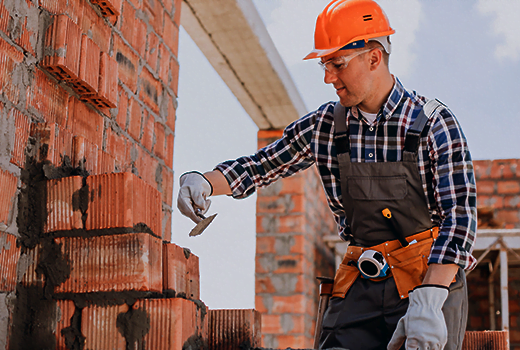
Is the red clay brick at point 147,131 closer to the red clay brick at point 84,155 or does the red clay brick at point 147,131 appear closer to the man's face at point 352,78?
the red clay brick at point 84,155

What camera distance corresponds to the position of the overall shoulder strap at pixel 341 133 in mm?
2223

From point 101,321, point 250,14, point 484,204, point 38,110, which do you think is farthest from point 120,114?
point 484,204

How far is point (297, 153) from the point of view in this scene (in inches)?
96.3

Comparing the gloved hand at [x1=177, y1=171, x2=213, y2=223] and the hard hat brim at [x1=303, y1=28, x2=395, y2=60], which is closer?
the gloved hand at [x1=177, y1=171, x2=213, y2=223]

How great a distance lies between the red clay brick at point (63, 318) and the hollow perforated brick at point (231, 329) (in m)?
0.44

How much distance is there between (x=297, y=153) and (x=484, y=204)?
580 centimetres

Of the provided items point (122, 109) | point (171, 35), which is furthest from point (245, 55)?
point (122, 109)

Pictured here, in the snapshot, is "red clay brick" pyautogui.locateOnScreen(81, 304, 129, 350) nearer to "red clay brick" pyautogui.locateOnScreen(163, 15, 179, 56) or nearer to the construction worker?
the construction worker

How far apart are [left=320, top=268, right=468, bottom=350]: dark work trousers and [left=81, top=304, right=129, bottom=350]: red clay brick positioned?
98 cm

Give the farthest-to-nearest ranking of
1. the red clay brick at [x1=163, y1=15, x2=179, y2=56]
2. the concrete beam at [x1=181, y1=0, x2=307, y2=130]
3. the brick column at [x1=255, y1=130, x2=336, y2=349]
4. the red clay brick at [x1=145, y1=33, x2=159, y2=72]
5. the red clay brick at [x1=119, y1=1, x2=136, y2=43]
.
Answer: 1. the brick column at [x1=255, y1=130, x2=336, y2=349]
2. the concrete beam at [x1=181, y1=0, x2=307, y2=130]
3. the red clay brick at [x1=163, y1=15, x2=179, y2=56]
4. the red clay brick at [x1=145, y1=33, x2=159, y2=72]
5. the red clay brick at [x1=119, y1=1, x2=136, y2=43]

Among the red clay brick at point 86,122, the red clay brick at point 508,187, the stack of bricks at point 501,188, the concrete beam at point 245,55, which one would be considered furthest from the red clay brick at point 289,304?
the red clay brick at point 86,122

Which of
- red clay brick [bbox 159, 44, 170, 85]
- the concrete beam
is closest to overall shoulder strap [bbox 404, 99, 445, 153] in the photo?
red clay brick [bbox 159, 44, 170, 85]

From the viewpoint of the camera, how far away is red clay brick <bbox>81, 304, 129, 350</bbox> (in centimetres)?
149

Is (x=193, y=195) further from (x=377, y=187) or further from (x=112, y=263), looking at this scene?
(x=377, y=187)
